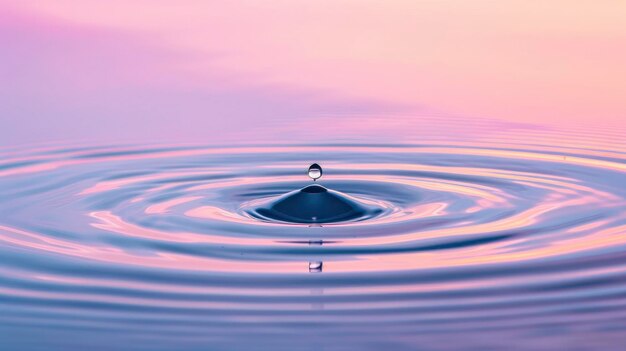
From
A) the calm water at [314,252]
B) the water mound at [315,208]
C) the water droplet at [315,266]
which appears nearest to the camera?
the calm water at [314,252]

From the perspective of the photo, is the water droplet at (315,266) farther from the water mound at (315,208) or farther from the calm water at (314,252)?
the water mound at (315,208)

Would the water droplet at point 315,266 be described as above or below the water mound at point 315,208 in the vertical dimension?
below

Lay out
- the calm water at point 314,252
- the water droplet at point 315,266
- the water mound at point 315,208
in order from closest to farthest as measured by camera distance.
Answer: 1. the calm water at point 314,252
2. the water droplet at point 315,266
3. the water mound at point 315,208

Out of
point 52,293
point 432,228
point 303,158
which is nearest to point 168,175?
point 303,158

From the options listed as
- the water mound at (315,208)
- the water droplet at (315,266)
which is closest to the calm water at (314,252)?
the water droplet at (315,266)

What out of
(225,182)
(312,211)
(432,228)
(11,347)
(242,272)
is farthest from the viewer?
(225,182)

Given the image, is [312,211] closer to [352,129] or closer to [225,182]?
[225,182]

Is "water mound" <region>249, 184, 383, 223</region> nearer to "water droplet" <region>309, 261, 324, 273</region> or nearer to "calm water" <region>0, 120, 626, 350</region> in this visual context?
"calm water" <region>0, 120, 626, 350</region>
